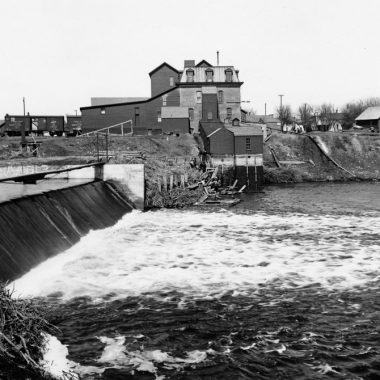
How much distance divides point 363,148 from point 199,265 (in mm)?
69790

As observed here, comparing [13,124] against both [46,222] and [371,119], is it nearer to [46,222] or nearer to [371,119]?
[46,222]

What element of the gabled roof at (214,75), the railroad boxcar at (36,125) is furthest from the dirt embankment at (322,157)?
the railroad boxcar at (36,125)

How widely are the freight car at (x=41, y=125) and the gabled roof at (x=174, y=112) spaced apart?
15002mm

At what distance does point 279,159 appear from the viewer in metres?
74.0

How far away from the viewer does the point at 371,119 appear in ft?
349

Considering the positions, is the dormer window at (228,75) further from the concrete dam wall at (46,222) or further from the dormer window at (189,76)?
the concrete dam wall at (46,222)

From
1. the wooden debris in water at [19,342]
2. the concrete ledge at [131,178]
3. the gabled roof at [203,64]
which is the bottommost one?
the wooden debris in water at [19,342]

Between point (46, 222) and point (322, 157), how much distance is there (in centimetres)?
6444

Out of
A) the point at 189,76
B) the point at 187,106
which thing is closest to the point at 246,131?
the point at 187,106

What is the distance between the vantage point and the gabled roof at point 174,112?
71.0 meters

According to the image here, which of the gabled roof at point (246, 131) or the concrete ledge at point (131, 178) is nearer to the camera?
the concrete ledge at point (131, 178)

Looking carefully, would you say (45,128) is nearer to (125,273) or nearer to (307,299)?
(125,273)

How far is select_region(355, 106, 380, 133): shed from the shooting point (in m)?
105

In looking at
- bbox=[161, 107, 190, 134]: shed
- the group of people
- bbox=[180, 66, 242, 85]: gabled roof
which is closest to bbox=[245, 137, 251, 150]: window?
the group of people
